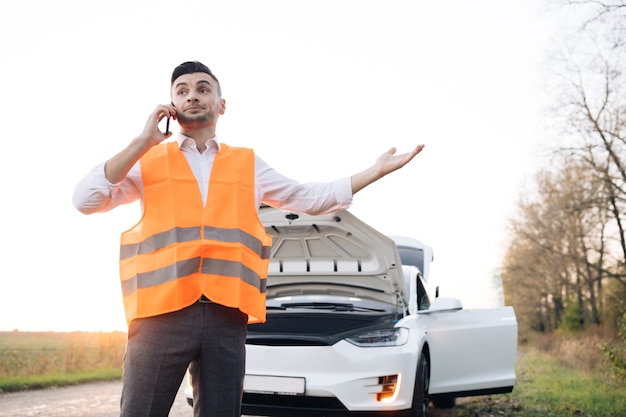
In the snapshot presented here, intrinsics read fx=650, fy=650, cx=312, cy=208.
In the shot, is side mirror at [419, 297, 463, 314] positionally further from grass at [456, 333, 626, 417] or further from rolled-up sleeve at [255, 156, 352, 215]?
rolled-up sleeve at [255, 156, 352, 215]

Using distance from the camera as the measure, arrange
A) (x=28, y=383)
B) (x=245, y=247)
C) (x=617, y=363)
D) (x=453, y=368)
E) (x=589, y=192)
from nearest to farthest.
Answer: (x=245, y=247), (x=453, y=368), (x=28, y=383), (x=617, y=363), (x=589, y=192)

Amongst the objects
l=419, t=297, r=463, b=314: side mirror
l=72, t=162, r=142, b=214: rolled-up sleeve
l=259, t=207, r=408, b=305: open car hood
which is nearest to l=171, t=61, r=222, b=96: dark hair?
l=72, t=162, r=142, b=214: rolled-up sleeve

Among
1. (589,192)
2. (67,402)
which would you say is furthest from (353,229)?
(589,192)

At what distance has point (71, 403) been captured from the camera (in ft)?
24.0

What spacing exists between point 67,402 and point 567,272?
2932cm

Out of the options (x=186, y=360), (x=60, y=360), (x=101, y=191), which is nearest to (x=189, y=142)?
(x=101, y=191)

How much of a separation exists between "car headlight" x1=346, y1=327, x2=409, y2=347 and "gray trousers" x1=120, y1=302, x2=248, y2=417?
2965mm

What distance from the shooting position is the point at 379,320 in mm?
5691

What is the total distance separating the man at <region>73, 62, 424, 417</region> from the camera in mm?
2270

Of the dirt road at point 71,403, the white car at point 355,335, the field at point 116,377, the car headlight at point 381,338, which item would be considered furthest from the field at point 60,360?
the car headlight at point 381,338

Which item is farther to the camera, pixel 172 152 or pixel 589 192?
pixel 589 192

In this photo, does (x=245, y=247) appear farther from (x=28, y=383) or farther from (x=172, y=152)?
(x=28, y=383)

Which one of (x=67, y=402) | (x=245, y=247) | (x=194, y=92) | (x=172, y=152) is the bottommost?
(x=67, y=402)

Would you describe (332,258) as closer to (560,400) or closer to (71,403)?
(71,403)
